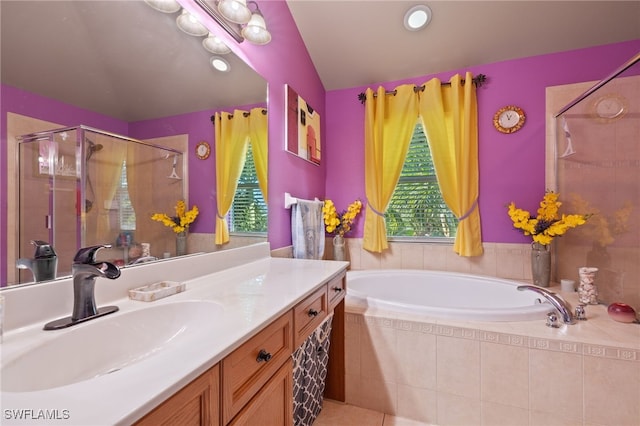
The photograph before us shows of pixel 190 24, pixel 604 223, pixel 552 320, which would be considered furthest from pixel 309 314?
pixel 604 223

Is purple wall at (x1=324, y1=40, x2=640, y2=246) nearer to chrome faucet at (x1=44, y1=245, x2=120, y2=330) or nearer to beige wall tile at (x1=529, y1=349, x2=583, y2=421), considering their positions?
beige wall tile at (x1=529, y1=349, x2=583, y2=421)

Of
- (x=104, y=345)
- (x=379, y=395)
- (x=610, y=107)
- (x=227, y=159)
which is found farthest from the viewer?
(x=610, y=107)

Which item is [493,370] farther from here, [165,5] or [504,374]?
[165,5]

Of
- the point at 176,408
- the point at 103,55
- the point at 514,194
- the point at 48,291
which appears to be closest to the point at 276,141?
the point at 103,55

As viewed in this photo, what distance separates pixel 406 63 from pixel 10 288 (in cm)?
282

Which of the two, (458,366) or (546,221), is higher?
(546,221)

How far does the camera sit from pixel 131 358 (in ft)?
2.49

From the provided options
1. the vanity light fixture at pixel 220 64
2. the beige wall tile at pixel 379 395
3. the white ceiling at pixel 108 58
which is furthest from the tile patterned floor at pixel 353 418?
the vanity light fixture at pixel 220 64

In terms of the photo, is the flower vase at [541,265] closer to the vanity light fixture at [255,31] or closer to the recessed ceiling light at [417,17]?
the recessed ceiling light at [417,17]

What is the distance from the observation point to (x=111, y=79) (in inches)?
37.2

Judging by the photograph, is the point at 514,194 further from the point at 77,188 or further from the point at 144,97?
the point at 77,188

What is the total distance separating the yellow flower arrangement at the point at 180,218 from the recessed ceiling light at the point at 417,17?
210 centimetres

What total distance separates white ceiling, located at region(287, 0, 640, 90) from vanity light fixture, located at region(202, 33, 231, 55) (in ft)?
3.39

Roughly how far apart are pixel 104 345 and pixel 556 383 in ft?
5.85
